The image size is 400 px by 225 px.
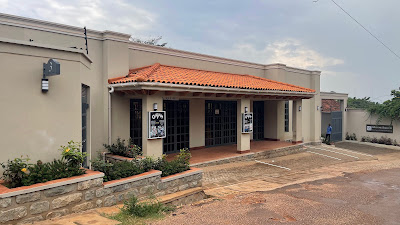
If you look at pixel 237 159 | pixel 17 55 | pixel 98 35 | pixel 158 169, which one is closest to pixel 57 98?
pixel 17 55

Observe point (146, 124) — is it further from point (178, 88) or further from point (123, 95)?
point (123, 95)

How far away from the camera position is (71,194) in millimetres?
5273

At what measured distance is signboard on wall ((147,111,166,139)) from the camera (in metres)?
9.98

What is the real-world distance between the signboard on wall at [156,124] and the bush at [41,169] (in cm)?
400

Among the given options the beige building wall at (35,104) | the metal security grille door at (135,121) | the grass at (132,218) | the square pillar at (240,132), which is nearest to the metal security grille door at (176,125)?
the metal security grille door at (135,121)

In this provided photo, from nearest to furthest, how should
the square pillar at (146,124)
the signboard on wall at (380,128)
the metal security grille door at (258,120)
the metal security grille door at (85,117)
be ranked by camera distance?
the metal security grille door at (85,117), the square pillar at (146,124), the metal security grille door at (258,120), the signboard on wall at (380,128)

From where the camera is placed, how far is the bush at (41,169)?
498 centimetres

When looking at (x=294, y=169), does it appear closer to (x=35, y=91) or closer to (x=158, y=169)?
(x=158, y=169)

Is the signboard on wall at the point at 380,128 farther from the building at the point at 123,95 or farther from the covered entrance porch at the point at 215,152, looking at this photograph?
the covered entrance porch at the point at 215,152

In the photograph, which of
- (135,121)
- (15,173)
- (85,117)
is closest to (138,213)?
(15,173)

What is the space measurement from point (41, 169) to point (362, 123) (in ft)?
82.4

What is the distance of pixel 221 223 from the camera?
516 centimetres

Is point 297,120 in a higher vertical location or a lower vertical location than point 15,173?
higher

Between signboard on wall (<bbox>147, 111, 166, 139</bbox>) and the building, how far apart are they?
14 cm
